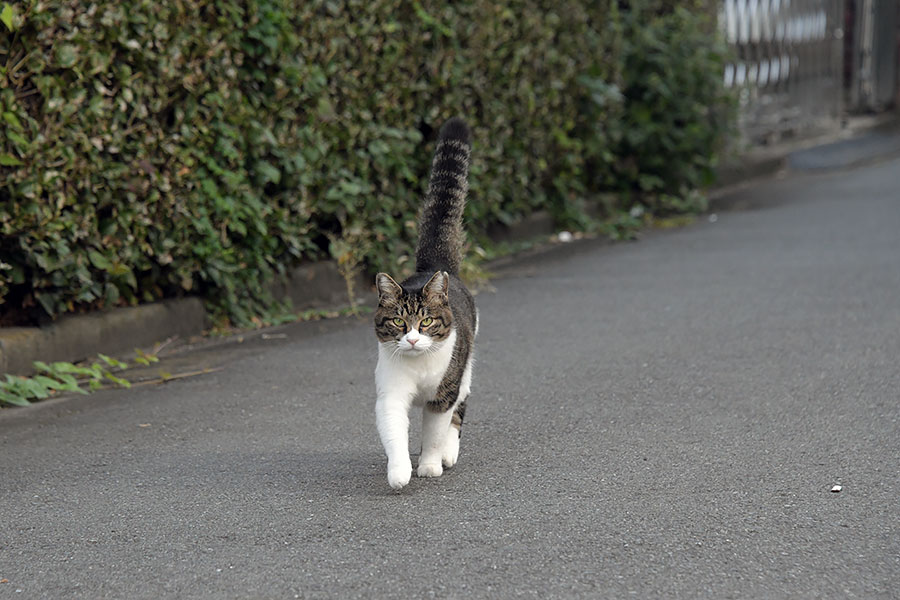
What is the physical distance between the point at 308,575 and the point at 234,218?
389 centimetres

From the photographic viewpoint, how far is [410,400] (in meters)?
4.51

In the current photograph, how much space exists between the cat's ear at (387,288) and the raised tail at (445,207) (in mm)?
571

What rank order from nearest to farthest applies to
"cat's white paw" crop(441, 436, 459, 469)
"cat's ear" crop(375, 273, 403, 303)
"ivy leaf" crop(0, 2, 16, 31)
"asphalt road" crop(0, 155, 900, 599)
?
"asphalt road" crop(0, 155, 900, 599) → "cat's ear" crop(375, 273, 403, 303) → "cat's white paw" crop(441, 436, 459, 469) → "ivy leaf" crop(0, 2, 16, 31)

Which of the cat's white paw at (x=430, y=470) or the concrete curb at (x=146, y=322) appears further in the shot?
the concrete curb at (x=146, y=322)

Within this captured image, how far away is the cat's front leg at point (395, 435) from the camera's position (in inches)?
169

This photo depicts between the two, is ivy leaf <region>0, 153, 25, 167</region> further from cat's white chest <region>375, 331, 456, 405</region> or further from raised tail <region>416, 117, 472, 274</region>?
cat's white chest <region>375, 331, 456, 405</region>

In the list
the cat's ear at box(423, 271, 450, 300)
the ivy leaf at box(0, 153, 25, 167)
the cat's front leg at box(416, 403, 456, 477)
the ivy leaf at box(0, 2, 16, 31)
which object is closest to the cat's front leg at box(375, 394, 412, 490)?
the cat's front leg at box(416, 403, 456, 477)

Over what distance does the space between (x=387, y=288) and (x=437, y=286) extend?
0.59 feet

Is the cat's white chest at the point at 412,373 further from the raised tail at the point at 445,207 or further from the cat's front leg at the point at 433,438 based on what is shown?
the raised tail at the point at 445,207

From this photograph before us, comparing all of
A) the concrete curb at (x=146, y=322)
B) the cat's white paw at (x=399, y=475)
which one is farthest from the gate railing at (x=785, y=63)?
the cat's white paw at (x=399, y=475)

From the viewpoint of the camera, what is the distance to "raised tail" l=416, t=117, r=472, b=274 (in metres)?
5.16

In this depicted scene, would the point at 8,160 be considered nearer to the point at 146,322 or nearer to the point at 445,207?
the point at 146,322

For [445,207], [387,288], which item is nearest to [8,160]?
[445,207]

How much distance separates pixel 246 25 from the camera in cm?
735
